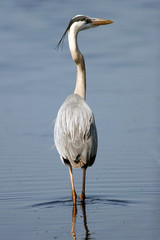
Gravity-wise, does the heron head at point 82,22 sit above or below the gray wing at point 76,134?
above

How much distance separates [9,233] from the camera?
657 centimetres

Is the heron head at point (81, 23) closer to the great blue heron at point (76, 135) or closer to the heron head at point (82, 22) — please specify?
the heron head at point (82, 22)

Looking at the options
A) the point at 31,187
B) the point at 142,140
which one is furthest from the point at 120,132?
the point at 31,187

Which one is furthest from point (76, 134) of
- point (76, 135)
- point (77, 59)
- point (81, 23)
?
point (81, 23)

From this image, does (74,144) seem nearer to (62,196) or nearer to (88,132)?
(88,132)

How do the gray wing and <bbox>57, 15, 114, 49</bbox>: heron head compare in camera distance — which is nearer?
the gray wing

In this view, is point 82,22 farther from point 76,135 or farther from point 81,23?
point 76,135

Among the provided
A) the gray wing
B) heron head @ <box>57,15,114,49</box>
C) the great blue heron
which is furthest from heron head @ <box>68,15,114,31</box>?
the gray wing

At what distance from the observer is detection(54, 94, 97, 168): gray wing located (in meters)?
7.94

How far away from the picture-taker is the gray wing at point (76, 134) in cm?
794

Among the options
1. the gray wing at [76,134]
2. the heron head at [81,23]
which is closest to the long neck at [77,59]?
the heron head at [81,23]

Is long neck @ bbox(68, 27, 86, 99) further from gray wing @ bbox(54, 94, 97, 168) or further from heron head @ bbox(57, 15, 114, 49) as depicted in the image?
gray wing @ bbox(54, 94, 97, 168)

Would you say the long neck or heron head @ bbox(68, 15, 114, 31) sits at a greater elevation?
heron head @ bbox(68, 15, 114, 31)

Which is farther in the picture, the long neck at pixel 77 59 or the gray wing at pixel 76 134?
the long neck at pixel 77 59
